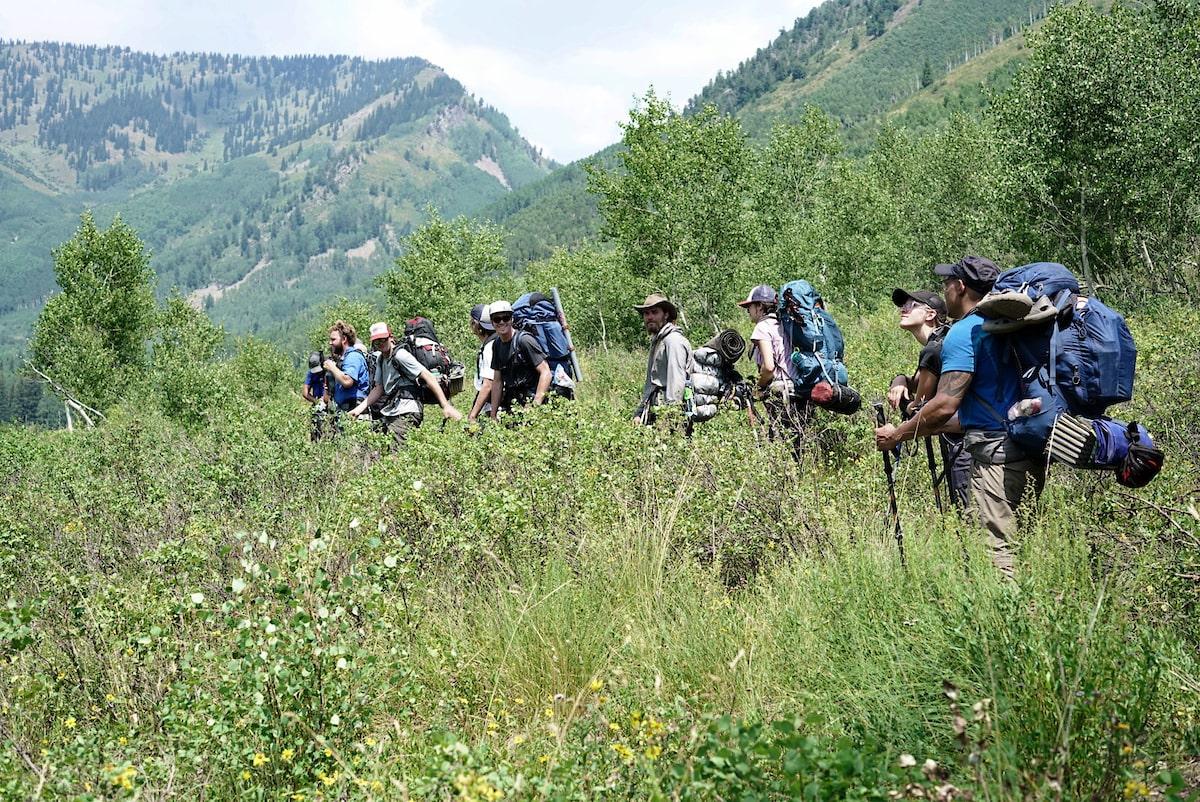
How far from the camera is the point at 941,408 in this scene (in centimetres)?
451

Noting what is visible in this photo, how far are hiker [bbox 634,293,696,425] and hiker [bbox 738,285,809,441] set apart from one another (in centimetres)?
66

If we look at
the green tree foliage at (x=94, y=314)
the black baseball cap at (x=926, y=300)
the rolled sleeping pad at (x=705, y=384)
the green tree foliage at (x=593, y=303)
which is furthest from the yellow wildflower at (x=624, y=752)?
the green tree foliage at (x=94, y=314)

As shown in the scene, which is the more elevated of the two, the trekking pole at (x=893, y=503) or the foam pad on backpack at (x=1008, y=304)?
the foam pad on backpack at (x=1008, y=304)

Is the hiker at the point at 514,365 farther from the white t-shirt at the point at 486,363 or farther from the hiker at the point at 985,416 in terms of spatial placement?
the hiker at the point at 985,416

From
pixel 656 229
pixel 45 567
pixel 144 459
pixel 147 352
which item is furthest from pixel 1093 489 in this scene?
pixel 147 352

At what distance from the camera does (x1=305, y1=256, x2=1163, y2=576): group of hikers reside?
4184 mm

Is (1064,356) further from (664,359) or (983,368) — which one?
(664,359)

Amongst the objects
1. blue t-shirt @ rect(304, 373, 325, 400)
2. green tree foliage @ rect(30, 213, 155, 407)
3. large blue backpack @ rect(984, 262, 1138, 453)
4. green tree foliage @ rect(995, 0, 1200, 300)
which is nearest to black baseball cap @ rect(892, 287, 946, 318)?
large blue backpack @ rect(984, 262, 1138, 453)

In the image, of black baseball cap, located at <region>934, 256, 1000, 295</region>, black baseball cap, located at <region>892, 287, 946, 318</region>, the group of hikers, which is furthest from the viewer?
black baseball cap, located at <region>892, 287, 946, 318</region>

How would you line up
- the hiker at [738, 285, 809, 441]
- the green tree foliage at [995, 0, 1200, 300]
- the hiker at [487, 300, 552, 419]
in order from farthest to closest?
the green tree foliage at [995, 0, 1200, 300] < the hiker at [487, 300, 552, 419] < the hiker at [738, 285, 809, 441]

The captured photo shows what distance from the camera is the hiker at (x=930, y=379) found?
5.04 m

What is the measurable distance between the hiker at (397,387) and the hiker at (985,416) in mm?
5993

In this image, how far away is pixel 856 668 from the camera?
10.2 ft

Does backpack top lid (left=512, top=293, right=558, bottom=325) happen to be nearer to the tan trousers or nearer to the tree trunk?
the tan trousers
